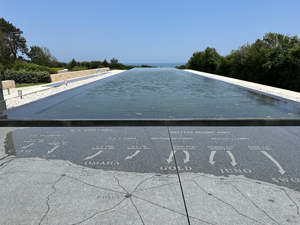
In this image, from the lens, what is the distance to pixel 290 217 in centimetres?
254

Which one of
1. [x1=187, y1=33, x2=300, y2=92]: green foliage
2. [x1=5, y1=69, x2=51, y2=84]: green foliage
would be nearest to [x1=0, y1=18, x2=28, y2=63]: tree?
[x1=5, y1=69, x2=51, y2=84]: green foliage

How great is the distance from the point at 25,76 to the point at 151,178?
18.7 m

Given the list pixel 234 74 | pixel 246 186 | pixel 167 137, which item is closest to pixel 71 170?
pixel 167 137

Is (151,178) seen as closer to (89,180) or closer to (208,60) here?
(89,180)

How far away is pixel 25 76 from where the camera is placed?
18641mm

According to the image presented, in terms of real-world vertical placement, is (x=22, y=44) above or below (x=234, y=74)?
→ above

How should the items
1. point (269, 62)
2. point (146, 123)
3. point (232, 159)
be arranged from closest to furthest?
point (232, 159) → point (146, 123) → point (269, 62)

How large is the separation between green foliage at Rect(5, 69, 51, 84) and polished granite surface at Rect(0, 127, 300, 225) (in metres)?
15.1

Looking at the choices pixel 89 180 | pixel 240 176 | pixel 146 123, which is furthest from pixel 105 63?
pixel 240 176

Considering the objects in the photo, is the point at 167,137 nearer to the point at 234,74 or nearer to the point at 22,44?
the point at 234,74

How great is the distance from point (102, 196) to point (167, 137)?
8.13 feet

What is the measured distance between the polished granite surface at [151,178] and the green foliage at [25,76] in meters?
15.1

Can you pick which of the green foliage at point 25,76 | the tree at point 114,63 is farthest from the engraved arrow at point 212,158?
the tree at point 114,63

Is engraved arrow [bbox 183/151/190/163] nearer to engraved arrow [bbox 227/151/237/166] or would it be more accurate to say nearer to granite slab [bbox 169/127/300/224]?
granite slab [bbox 169/127/300/224]
